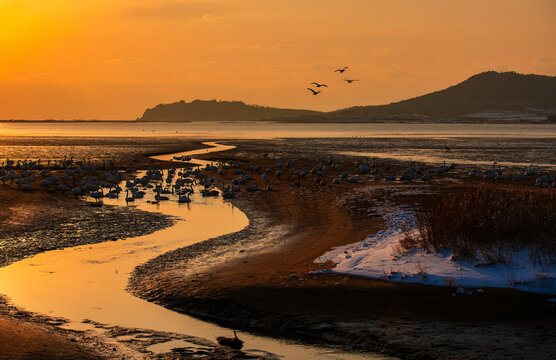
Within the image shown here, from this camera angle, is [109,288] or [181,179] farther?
[181,179]

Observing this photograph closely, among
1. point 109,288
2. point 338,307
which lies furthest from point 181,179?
point 338,307

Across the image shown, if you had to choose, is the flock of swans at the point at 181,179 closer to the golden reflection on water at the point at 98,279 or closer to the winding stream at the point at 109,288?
the golden reflection on water at the point at 98,279

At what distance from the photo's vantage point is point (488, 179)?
3612 cm

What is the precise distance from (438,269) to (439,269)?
0.08 ft

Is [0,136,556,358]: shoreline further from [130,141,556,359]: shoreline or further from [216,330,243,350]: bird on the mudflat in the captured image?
[216,330,243,350]: bird on the mudflat

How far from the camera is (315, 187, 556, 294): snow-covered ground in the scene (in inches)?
503

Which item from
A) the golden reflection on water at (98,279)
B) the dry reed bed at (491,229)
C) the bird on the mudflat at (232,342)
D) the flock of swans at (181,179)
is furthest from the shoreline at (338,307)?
the flock of swans at (181,179)

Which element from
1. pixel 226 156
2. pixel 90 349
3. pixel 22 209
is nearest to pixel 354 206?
pixel 22 209

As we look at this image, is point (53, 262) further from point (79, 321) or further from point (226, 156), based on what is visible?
point (226, 156)

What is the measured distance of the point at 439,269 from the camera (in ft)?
45.1

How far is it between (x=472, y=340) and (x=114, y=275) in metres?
9.43


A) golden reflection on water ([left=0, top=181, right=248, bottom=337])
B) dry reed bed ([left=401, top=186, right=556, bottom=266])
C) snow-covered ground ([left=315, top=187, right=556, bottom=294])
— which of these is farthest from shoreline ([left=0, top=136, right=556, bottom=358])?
dry reed bed ([left=401, top=186, right=556, bottom=266])

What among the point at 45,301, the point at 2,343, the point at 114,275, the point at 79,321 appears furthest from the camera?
the point at 114,275

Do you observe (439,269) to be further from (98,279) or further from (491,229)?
(98,279)
